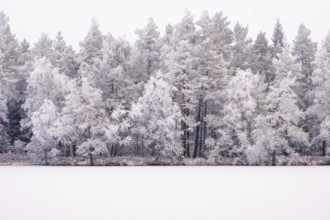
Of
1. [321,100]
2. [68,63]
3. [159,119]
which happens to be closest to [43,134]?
[159,119]

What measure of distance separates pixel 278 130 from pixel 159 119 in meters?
12.6

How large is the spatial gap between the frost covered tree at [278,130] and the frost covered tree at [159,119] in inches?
323

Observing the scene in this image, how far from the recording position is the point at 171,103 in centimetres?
5631

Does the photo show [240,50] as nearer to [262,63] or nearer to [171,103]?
[262,63]

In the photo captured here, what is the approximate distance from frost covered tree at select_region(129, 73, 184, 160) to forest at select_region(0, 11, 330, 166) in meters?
0.11

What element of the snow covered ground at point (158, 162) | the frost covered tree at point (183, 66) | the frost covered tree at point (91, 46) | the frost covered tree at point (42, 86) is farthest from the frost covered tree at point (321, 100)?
the frost covered tree at point (42, 86)

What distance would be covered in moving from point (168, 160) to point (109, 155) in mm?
6716

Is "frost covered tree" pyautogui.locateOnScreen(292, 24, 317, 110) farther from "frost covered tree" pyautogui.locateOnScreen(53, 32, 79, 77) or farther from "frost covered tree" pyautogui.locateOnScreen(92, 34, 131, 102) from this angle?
"frost covered tree" pyautogui.locateOnScreen(53, 32, 79, 77)

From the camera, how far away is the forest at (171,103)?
2180 inches

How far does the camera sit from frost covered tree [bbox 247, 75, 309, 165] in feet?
177
